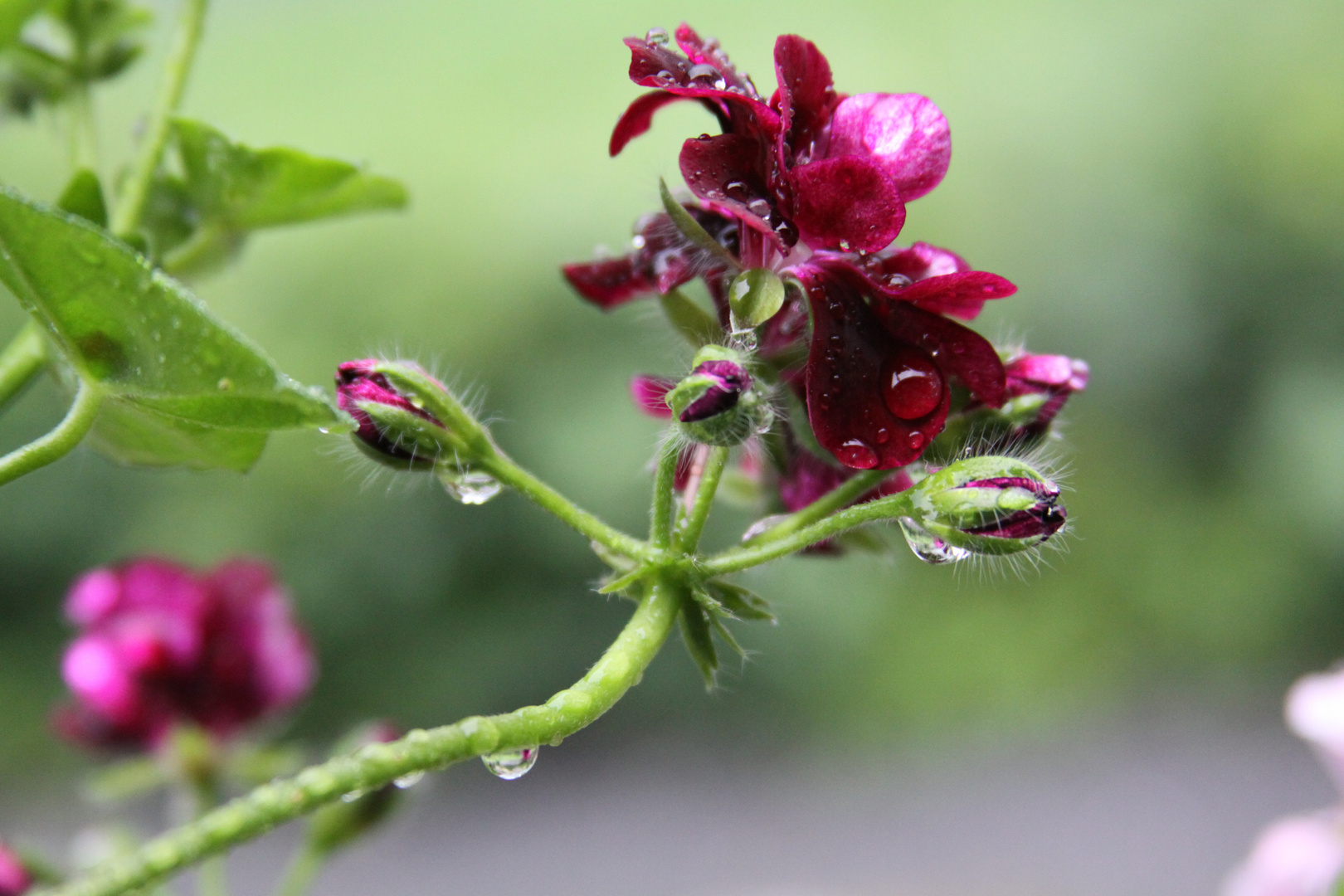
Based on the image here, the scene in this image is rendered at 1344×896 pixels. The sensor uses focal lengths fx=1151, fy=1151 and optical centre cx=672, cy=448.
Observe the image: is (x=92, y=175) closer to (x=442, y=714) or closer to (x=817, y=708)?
A: (x=442, y=714)

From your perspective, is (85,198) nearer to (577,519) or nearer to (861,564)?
(577,519)

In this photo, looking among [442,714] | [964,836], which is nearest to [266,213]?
[442,714]

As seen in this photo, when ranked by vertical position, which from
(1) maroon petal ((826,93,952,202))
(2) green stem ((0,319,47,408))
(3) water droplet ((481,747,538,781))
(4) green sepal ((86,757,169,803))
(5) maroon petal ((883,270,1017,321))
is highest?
(1) maroon petal ((826,93,952,202))

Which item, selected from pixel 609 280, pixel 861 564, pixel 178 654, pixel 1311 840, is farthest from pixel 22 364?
pixel 861 564

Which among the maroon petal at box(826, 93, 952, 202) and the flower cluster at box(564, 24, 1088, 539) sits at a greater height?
the maroon petal at box(826, 93, 952, 202)

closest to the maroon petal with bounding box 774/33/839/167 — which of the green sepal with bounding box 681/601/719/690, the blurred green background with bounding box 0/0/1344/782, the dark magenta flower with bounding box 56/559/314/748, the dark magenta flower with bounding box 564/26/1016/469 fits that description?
the dark magenta flower with bounding box 564/26/1016/469

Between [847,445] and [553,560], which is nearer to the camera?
[847,445]

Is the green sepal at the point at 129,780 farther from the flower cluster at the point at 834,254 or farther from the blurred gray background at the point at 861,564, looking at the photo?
the blurred gray background at the point at 861,564

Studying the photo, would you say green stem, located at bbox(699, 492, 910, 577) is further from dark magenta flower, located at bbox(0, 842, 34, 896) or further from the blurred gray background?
the blurred gray background

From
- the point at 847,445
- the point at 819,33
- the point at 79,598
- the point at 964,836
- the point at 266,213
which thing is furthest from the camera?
the point at 819,33
